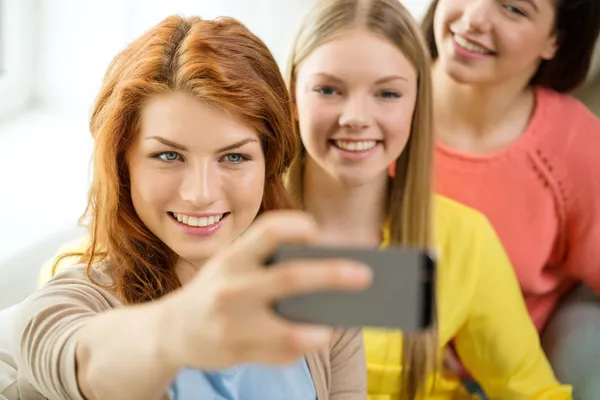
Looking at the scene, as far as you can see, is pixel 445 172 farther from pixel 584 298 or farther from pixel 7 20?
pixel 7 20

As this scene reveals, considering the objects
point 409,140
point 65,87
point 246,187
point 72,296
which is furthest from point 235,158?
point 65,87

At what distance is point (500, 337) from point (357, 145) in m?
0.24

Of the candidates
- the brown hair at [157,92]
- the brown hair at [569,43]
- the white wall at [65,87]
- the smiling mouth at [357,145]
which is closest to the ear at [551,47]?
the brown hair at [569,43]

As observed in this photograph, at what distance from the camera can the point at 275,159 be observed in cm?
66

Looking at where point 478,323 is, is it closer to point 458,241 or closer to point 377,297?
point 458,241

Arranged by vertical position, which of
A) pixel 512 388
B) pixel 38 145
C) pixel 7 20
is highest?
pixel 7 20

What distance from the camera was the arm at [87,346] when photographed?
0.42 m

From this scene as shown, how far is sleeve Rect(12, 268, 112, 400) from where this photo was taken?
488 millimetres

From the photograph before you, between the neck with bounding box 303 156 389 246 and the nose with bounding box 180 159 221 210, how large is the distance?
9.1 inches

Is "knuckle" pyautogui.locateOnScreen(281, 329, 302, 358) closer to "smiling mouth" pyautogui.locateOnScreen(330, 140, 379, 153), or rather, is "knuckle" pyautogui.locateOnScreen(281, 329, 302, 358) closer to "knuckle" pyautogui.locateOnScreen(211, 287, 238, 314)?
"knuckle" pyautogui.locateOnScreen(211, 287, 238, 314)

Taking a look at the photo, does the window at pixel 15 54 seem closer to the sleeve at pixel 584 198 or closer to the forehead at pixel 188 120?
the forehead at pixel 188 120

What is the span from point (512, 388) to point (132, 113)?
46 centimetres

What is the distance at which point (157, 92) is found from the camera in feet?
1.98

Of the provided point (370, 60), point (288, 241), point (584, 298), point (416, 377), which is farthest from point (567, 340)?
point (288, 241)
